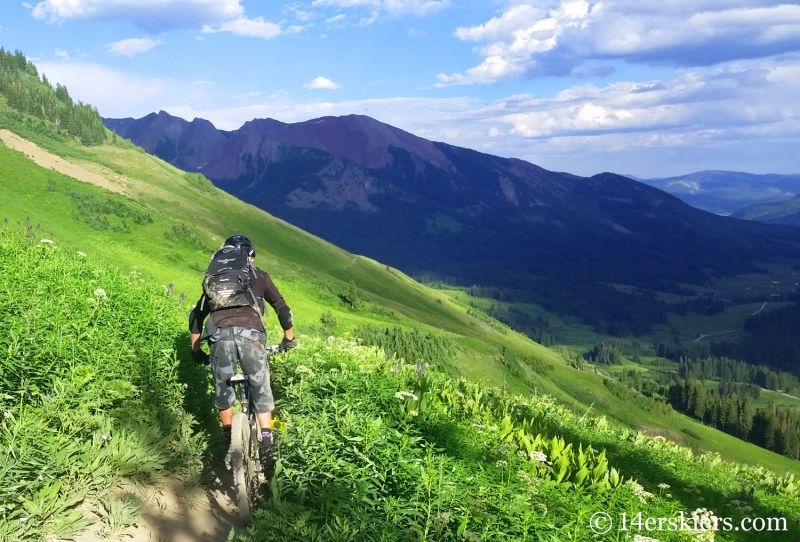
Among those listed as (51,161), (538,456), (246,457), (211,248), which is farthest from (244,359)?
(51,161)

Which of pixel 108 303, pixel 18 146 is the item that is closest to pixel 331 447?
pixel 108 303

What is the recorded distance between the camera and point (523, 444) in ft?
27.4

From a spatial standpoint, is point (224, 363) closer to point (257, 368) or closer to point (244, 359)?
point (244, 359)

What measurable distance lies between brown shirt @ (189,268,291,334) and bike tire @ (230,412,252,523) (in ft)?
4.58

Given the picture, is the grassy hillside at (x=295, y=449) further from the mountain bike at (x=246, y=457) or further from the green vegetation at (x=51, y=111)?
the green vegetation at (x=51, y=111)

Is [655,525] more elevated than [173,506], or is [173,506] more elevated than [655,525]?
[655,525]

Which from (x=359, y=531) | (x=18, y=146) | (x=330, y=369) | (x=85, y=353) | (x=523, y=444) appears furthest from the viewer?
(x=18, y=146)

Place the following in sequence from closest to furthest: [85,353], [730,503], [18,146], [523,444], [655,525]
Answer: [655,525] < [85,353] < [523,444] < [730,503] < [18,146]

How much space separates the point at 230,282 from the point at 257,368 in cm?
124

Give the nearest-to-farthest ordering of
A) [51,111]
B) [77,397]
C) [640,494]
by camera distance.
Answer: [77,397] < [640,494] < [51,111]

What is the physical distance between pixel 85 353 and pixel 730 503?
10.4 meters

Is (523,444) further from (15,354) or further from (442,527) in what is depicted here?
(15,354)

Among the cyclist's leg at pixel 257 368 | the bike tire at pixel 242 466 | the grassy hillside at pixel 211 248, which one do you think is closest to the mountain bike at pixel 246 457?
the bike tire at pixel 242 466

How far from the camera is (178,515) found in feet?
22.6
